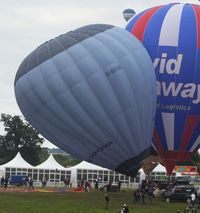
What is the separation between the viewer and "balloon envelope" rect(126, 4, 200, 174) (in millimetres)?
33281

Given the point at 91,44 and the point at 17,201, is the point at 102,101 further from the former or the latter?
the point at 17,201

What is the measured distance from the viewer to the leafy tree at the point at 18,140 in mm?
92500

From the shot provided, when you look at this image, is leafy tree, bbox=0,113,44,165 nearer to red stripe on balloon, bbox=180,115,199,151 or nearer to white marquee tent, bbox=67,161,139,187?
white marquee tent, bbox=67,161,139,187

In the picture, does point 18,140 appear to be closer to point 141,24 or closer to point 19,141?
point 19,141

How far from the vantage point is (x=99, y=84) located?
96.8ft

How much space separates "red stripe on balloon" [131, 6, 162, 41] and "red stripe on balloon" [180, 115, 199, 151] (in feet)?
18.1

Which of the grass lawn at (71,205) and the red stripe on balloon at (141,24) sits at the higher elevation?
the red stripe on balloon at (141,24)

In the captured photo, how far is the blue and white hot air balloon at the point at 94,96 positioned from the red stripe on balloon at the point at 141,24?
10.7 feet

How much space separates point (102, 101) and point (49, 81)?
2.87m

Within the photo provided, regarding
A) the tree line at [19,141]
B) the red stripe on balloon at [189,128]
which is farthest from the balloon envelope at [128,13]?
the tree line at [19,141]

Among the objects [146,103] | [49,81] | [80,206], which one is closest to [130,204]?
[80,206]

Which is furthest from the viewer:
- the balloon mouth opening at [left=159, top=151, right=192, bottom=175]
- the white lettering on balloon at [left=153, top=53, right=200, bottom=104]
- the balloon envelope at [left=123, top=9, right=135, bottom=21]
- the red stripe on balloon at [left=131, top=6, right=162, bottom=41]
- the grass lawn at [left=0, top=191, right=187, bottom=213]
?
the balloon envelope at [left=123, top=9, right=135, bottom=21]

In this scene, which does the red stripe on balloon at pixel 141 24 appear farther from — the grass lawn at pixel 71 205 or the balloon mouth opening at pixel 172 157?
the grass lawn at pixel 71 205

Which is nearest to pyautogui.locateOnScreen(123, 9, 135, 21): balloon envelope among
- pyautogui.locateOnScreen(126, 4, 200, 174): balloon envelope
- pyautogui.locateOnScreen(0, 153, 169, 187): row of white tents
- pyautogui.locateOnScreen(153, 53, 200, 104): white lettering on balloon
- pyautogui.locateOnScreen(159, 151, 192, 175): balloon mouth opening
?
pyautogui.locateOnScreen(126, 4, 200, 174): balloon envelope
